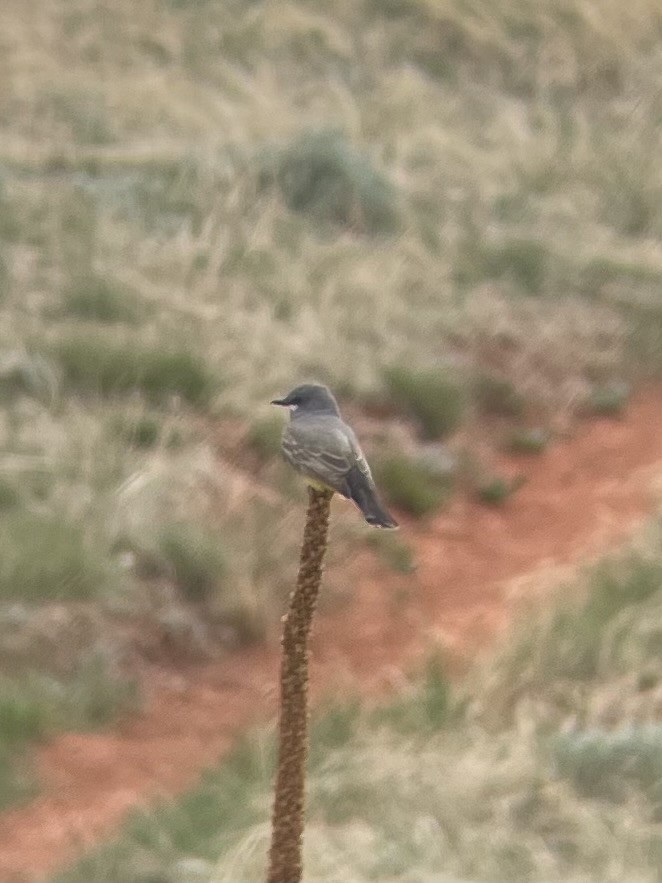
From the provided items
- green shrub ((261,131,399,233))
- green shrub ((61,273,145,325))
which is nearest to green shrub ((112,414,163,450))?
green shrub ((61,273,145,325))

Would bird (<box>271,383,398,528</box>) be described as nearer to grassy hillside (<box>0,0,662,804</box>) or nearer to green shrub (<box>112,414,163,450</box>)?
grassy hillside (<box>0,0,662,804</box>)

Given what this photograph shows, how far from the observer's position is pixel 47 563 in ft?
14.9

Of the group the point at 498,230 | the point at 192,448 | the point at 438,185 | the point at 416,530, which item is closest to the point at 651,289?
the point at 498,230

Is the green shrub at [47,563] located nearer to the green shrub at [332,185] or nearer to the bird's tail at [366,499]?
the bird's tail at [366,499]

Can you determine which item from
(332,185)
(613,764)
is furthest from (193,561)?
(332,185)

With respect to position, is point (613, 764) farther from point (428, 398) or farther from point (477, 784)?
point (428, 398)

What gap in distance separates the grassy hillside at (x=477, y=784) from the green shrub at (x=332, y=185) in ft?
15.4

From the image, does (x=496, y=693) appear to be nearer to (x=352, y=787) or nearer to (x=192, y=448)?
(x=352, y=787)

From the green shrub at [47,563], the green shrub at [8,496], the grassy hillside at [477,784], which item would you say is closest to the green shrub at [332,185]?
the green shrub at [8,496]

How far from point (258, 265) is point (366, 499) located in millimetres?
5916

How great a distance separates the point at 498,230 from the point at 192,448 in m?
4.13

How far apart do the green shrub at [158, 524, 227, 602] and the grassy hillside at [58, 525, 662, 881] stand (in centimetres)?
89

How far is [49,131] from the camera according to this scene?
965 centimetres

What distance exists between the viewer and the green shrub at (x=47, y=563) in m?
4.50
